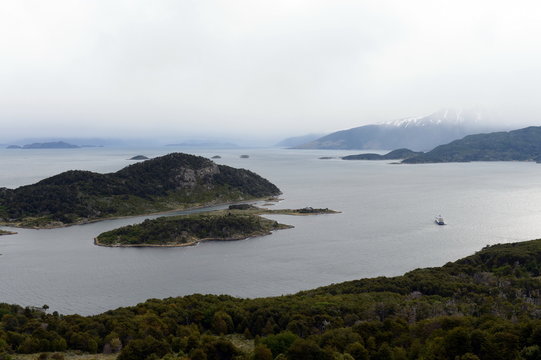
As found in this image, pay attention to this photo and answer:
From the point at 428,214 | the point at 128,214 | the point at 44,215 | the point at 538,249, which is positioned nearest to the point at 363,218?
the point at 428,214

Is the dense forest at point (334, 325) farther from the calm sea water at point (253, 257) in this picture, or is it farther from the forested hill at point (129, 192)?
the forested hill at point (129, 192)

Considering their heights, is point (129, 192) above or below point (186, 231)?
above

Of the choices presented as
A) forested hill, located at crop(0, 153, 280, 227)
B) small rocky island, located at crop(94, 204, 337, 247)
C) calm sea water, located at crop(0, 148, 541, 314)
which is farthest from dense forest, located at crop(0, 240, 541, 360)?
forested hill, located at crop(0, 153, 280, 227)

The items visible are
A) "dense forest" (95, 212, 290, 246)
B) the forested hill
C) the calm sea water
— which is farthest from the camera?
the forested hill

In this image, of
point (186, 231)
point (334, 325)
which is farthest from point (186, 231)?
point (334, 325)

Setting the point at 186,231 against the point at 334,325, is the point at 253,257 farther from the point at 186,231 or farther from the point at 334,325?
the point at 334,325

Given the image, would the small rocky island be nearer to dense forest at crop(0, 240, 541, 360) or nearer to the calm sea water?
the calm sea water

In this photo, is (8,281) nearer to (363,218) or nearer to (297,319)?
(297,319)
